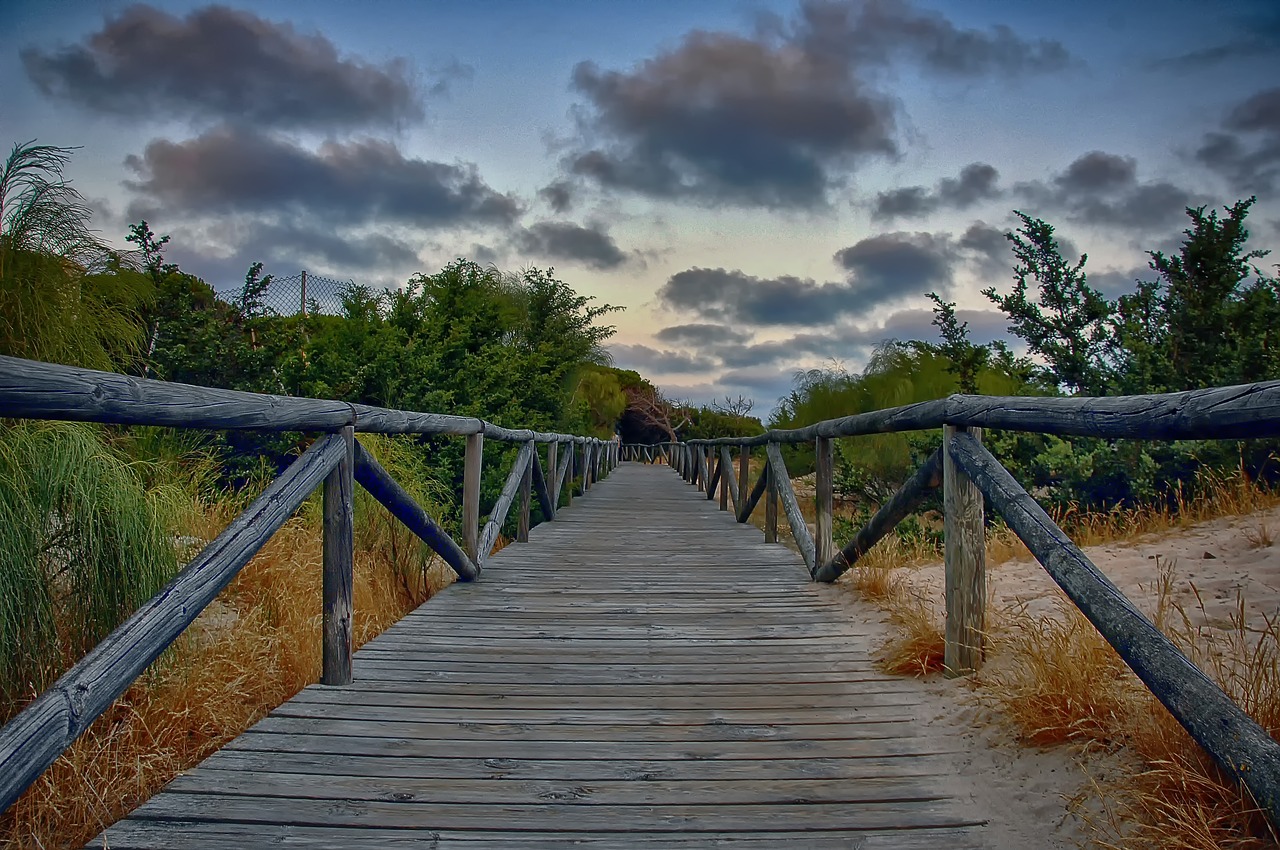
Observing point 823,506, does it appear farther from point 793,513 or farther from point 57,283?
point 57,283

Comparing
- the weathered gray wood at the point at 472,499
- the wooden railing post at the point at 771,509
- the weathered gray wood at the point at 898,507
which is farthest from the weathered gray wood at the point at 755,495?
the weathered gray wood at the point at 472,499

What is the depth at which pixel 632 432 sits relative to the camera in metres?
47.5

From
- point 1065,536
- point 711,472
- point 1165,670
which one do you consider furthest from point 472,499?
point 711,472

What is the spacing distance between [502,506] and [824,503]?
2.28 meters

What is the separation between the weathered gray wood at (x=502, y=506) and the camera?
5156 millimetres

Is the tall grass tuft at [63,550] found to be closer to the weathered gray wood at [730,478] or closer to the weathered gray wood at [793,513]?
the weathered gray wood at [793,513]

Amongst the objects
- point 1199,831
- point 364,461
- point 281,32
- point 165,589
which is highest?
point 281,32

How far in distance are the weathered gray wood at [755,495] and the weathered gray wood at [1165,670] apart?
436cm

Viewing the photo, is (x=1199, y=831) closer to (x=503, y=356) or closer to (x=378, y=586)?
(x=378, y=586)

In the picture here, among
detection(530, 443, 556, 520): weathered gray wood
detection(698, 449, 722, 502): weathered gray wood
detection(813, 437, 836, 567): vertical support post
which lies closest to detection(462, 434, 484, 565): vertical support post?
detection(530, 443, 556, 520): weathered gray wood

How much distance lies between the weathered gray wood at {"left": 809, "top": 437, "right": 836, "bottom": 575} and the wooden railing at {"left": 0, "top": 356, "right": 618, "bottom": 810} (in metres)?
2.34

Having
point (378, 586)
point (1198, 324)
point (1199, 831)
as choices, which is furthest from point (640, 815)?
point (1198, 324)

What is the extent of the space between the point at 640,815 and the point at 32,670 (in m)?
2.06

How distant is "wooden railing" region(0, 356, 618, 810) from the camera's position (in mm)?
1385
